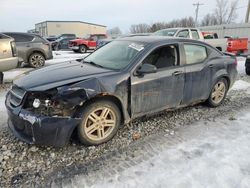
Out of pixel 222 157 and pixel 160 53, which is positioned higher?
pixel 160 53

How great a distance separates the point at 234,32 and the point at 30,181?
25.1 metres

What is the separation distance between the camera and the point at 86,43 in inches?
879

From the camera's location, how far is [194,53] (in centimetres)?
491

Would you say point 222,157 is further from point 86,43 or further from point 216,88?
point 86,43

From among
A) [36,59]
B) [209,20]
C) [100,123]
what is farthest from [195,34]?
[209,20]

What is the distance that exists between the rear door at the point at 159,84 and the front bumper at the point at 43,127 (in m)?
1.06

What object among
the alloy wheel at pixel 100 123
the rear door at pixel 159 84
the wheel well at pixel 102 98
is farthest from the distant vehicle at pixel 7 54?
the rear door at pixel 159 84

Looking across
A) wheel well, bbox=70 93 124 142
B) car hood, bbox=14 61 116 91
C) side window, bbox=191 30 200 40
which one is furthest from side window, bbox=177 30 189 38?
wheel well, bbox=70 93 124 142

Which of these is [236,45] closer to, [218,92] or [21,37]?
[218,92]

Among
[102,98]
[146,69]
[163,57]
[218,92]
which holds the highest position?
[163,57]

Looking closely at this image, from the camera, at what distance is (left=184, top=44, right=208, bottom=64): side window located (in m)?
4.73

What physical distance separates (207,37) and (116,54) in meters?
12.3

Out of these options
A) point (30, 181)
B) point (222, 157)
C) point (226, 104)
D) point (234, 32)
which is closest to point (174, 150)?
point (222, 157)

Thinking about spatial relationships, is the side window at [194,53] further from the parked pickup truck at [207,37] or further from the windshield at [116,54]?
the parked pickup truck at [207,37]
